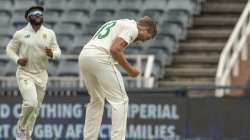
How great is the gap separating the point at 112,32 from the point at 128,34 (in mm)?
239

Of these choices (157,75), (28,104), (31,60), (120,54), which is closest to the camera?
(120,54)

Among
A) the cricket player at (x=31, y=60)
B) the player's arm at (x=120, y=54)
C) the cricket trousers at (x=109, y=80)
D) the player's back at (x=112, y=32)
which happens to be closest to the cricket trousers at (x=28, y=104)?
the cricket player at (x=31, y=60)

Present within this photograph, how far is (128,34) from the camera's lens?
1105 cm

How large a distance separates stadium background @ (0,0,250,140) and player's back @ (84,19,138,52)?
4154mm

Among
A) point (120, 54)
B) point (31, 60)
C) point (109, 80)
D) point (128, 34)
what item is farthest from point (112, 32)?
point (31, 60)

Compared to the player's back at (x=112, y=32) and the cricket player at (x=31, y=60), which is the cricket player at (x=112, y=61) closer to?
the player's back at (x=112, y=32)

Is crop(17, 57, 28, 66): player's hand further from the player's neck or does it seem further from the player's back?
the player's back

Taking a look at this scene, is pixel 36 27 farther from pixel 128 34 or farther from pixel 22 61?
pixel 128 34

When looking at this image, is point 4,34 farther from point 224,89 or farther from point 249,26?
point 224,89

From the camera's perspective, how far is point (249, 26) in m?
19.5

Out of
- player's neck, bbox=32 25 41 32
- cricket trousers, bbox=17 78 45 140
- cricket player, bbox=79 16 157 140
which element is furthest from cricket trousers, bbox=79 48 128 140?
player's neck, bbox=32 25 41 32

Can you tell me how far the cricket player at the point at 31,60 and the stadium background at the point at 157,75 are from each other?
2.20 meters

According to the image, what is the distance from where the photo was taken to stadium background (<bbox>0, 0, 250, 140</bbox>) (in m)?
15.3

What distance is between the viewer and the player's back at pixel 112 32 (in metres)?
11.1
